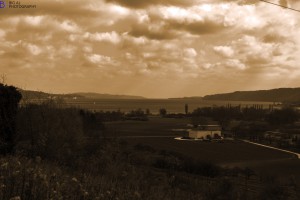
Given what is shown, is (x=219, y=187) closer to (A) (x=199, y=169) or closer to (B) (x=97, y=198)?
(A) (x=199, y=169)

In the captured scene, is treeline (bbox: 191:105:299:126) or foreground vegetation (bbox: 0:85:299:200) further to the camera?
treeline (bbox: 191:105:299:126)

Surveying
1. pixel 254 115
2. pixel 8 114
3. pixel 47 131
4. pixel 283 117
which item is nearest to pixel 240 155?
pixel 47 131

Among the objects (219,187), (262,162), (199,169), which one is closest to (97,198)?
(219,187)

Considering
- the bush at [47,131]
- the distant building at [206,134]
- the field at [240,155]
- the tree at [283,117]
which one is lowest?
the field at [240,155]

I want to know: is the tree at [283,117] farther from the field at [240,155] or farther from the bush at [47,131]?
the bush at [47,131]

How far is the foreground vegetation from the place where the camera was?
5926 millimetres

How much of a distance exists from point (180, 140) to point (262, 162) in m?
28.0

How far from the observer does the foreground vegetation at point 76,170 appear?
5.93 m

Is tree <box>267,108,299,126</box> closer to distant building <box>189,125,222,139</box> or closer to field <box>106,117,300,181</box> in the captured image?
distant building <box>189,125,222,139</box>

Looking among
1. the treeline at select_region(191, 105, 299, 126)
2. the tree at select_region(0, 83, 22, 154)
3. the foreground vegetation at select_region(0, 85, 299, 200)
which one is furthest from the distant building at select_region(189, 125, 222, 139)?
the tree at select_region(0, 83, 22, 154)

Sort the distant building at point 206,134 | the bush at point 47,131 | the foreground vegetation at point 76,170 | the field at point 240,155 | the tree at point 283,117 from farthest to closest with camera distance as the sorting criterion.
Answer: the tree at point 283,117, the distant building at point 206,134, the field at point 240,155, the bush at point 47,131, the foreground vegetation at point 76,170

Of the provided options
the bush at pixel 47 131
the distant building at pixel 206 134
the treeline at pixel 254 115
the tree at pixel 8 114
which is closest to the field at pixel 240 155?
the distant building at pixel 206 134

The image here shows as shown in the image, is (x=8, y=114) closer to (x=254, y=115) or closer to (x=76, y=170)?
(x=76, y=170)

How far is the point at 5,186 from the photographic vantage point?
5379mm
